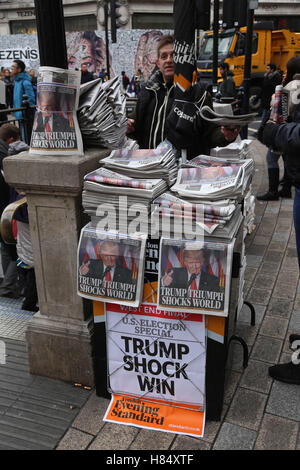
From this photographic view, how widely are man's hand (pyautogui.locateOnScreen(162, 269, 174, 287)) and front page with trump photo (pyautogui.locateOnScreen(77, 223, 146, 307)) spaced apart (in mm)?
150

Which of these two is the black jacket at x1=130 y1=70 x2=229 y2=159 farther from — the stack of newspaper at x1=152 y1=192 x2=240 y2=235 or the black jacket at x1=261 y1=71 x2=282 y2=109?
the black jacket at x1=261 y1=71 x2=282 y2=109

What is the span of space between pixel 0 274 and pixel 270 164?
461cm

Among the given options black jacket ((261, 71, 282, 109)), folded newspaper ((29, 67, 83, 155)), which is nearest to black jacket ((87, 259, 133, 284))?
folded newspaper ((29, 67, 83, 155))

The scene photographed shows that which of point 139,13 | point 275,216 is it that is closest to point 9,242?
point 275,216

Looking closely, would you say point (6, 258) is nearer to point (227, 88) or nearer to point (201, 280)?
point (201, 280)

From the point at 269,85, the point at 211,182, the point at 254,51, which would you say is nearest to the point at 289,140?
the point at 211,182

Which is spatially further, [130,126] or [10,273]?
[10,273]

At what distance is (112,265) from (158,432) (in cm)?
107

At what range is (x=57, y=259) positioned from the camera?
9.63 feet

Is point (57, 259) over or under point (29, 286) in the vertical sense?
over

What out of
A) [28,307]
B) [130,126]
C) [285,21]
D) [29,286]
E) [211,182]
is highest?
[285,21]

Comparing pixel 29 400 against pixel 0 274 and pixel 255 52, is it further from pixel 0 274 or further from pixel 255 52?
pixel 255 52

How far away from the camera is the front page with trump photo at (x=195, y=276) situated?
2380 mm

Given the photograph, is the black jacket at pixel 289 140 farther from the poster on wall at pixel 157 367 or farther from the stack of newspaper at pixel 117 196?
the poster on wall at pixel 157 367
